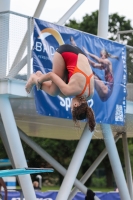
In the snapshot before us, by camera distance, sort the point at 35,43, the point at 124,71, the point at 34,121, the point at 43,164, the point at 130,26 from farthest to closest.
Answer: the point at 130,26, the point at 43,164, the point at 34,121, the point at 124,71, the point at 35,43

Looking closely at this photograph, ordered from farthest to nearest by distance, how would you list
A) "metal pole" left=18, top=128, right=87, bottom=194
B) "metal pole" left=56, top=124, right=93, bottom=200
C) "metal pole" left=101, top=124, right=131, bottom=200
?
"metal pole" left=18, top=128, right=87, bottom=194, "metal pole" left=101, top=124, right=131, bottom=200, "metal pole" left=56, top=124, right=93, bottom=200

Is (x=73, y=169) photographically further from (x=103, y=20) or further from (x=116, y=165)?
(x=103, y=20)

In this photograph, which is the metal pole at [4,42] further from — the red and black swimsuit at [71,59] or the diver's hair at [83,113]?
the diver's hair at [83,113]

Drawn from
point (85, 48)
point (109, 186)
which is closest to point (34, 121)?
point (85, 48)

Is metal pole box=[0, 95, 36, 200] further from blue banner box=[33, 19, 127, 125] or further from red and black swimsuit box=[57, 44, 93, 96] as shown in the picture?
red and black swimsuit box=[57, 44, 93, 96]

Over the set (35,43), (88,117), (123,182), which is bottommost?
(88,117)

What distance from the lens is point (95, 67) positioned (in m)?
18.3

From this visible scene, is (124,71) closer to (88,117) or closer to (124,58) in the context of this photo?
(124,58)

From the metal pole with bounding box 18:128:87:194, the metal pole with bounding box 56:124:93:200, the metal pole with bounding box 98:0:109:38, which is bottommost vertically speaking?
the metal pole with bounding box 56:124:93:200

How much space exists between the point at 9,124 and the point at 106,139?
4340 millimetres

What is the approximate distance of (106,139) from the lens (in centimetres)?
2028

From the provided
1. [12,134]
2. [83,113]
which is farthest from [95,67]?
[83,113]

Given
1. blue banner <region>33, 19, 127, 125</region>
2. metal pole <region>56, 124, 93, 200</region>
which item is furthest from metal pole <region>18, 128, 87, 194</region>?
blue banner <region>33, 19, 127, 125</region>

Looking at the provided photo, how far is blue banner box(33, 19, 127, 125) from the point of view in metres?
16.9
